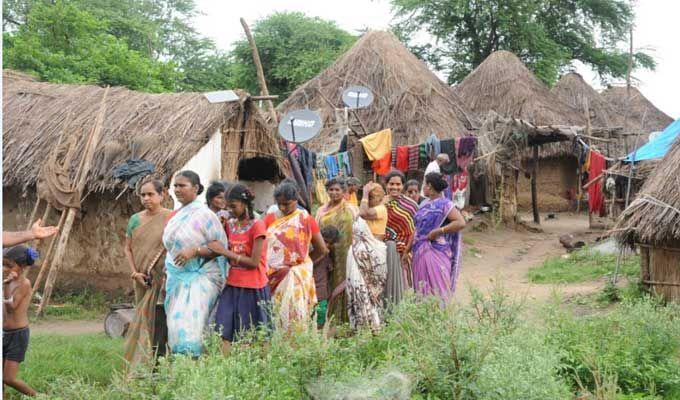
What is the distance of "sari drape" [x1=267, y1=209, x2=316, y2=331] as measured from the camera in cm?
495

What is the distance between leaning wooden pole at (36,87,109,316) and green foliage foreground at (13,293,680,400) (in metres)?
3.08

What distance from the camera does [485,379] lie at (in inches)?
136

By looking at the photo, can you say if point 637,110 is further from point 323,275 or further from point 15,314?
point 15,314

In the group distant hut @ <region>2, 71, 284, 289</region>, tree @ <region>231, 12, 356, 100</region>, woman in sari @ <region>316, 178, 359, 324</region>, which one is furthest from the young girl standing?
tree @ <region>231, 12, 356, 100</region>

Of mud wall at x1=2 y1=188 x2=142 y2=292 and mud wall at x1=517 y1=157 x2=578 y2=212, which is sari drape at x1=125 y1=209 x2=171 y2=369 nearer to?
mud wall at x1=2 y1=188 x2=142 y2=292

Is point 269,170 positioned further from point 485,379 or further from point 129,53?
point 129,53

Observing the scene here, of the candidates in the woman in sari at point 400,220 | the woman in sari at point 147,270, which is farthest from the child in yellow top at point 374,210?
the woman in sari at point 147,270

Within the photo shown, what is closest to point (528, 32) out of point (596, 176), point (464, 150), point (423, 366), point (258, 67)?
point (596, 176)

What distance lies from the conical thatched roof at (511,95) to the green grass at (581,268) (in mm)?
8745

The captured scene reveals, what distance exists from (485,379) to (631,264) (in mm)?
7717

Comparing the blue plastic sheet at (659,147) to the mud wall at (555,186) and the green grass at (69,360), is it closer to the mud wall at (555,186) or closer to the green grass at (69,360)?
the green grass at (69,360)

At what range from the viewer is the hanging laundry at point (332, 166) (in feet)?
35.9

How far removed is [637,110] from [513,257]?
49.2 feet

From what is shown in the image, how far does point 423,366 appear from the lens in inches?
141
